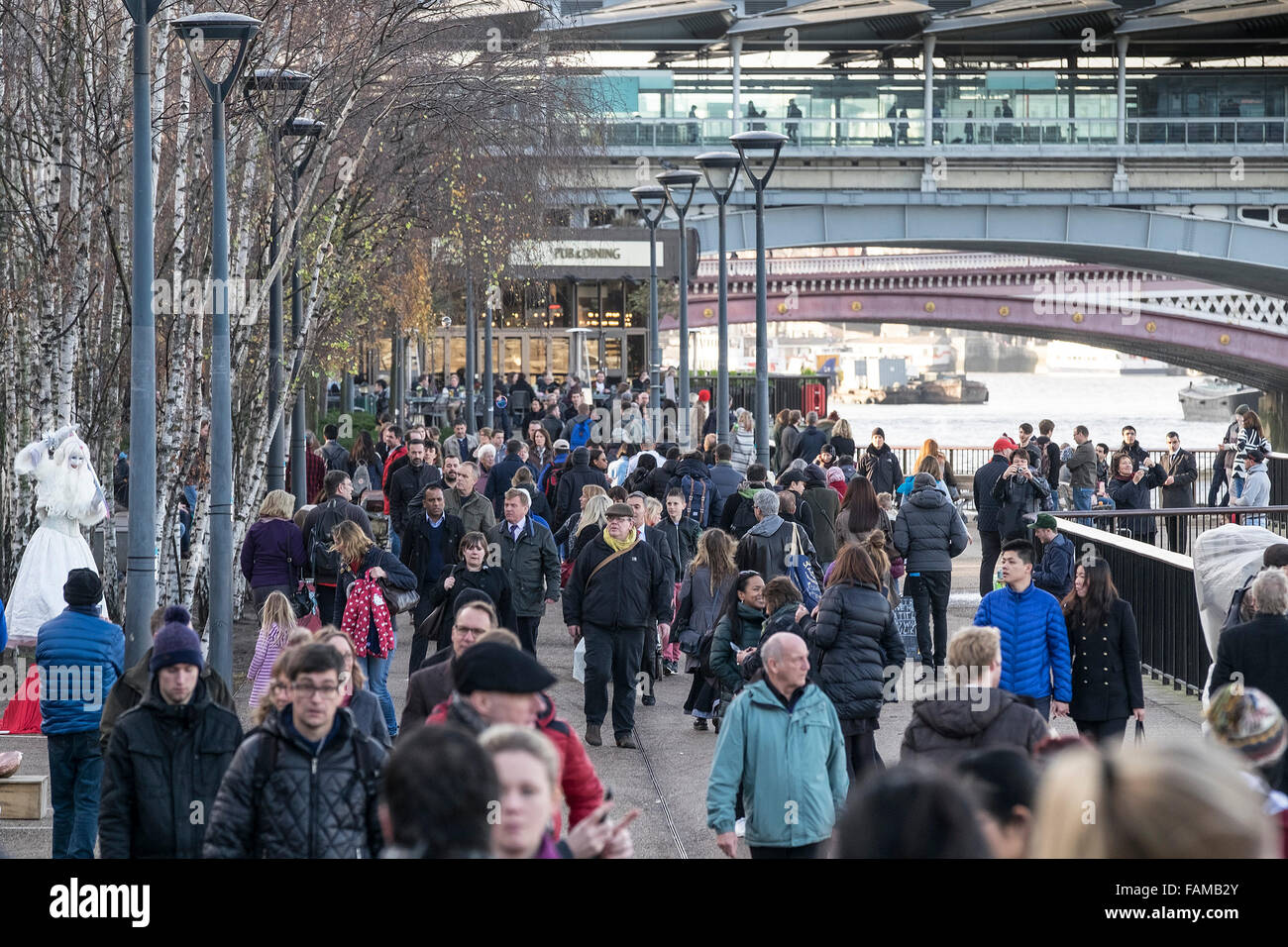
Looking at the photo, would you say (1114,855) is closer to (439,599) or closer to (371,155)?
(439,599)

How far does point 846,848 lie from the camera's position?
3.23 metres

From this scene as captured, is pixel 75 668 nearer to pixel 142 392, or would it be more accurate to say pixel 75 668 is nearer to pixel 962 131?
pixel 142 392

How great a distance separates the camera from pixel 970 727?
6.34 m

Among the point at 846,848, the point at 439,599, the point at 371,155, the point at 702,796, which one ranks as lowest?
the point at 702,796

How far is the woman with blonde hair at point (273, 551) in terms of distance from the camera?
1264 cm

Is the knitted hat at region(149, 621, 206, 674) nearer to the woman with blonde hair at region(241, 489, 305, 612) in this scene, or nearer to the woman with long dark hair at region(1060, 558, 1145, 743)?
the woman with long dark hair at region(1060, 558, 1145, 743)

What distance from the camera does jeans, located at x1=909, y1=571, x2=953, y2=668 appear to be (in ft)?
44.7

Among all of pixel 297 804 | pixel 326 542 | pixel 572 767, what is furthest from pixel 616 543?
Result: pixel 297 804

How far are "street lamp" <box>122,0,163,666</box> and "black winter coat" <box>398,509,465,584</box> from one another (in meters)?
2.75

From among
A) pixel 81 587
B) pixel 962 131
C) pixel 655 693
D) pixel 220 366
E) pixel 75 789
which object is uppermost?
pixel 962 131

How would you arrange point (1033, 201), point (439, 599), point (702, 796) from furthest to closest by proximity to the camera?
1. point (1033, 201)
2. point (439, 599)
3. point (702, 796)

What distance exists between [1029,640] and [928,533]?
4.62 meters

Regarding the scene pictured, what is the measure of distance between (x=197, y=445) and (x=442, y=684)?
347 inches
